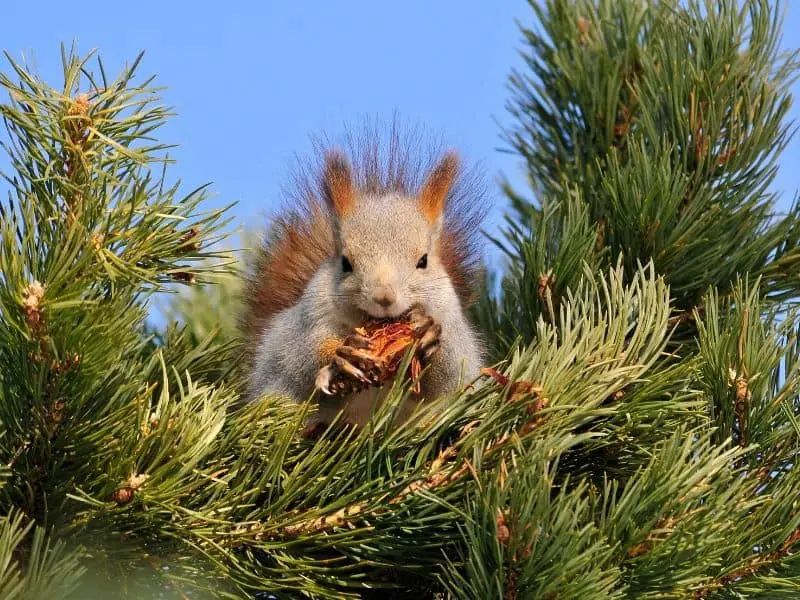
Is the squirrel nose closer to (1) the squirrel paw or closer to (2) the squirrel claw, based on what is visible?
(1) the squirrel paw

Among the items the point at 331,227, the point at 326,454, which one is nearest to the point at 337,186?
the point at 331,227

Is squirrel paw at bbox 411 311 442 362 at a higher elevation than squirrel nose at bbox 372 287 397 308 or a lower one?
lower

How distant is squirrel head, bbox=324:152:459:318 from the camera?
1.79 metres

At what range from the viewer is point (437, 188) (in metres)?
1.98

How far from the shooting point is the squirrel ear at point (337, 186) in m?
1.96

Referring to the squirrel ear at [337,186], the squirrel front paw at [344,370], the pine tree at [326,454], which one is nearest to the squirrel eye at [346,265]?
the squirrel ear at [337,186]

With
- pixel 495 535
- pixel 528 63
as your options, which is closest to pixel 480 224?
pixel 528 63

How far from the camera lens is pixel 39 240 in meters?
1.03

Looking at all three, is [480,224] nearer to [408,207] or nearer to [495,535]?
[408,207]

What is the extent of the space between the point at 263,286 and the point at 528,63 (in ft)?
2.20

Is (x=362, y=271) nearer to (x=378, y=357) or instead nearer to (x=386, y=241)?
(x=386, y=241)

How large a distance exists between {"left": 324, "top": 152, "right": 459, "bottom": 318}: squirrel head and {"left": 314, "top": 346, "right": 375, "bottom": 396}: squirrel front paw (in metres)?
0.28

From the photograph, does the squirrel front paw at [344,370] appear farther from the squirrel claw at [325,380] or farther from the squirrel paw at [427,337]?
the squirrel paw at [427,337]

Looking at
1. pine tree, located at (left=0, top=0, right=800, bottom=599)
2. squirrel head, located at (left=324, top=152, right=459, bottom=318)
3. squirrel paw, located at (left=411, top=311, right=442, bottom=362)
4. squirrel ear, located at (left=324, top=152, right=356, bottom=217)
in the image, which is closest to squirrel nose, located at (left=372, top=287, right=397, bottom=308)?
squirrel head, located at (left=324, top=152, right=459, bottom=318)
